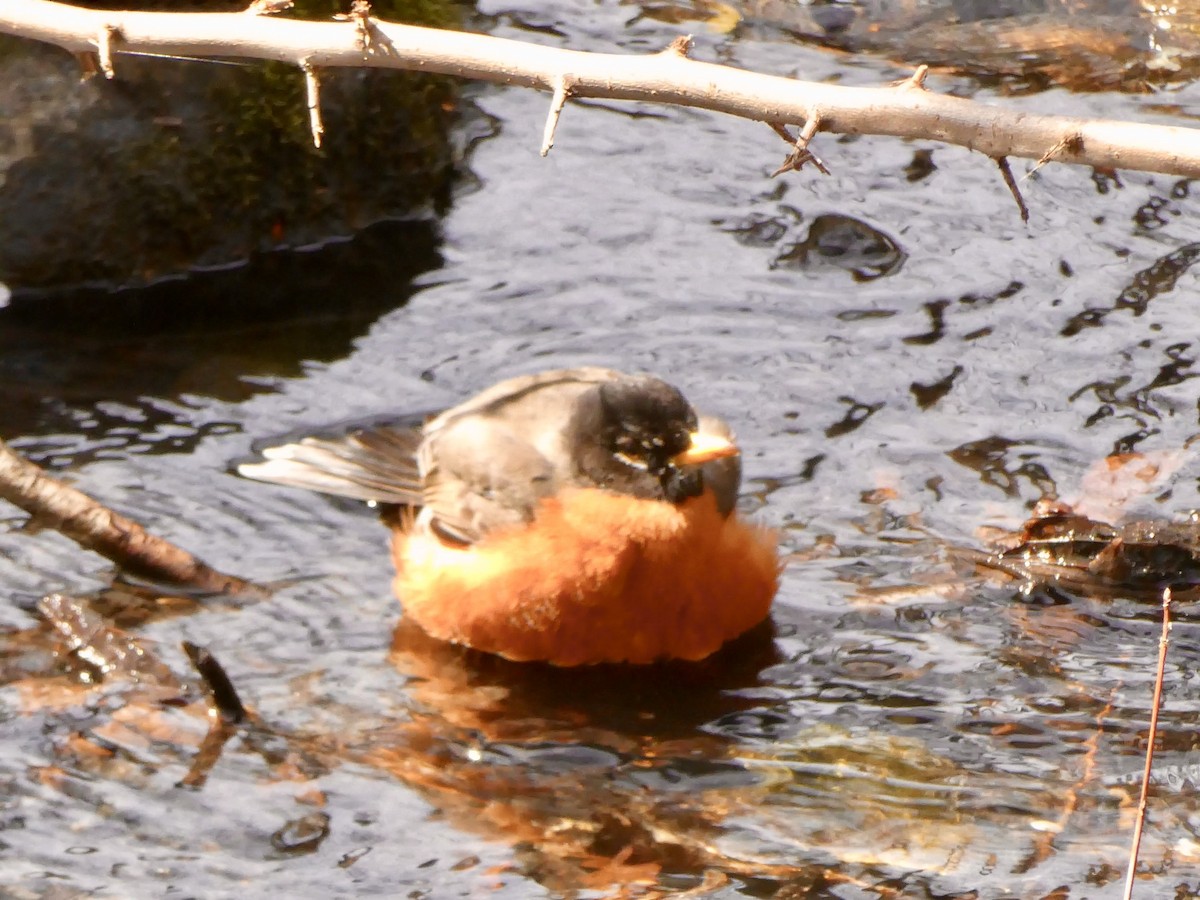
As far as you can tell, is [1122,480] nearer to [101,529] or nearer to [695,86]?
[695,86]

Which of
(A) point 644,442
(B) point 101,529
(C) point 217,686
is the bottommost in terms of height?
(C) point 217,686

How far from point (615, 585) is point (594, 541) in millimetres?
146

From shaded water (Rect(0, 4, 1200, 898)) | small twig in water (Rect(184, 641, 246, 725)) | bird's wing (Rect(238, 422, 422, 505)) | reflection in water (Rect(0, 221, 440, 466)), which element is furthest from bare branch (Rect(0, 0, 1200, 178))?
reflection in water (Rect(0, 221, 440, 466))

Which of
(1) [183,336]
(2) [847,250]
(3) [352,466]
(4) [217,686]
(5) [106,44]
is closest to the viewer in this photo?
(5) [106,44]

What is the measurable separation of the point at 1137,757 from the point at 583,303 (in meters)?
3.40

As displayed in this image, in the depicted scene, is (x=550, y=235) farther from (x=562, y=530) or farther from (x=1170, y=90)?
(x=1170, y=90)

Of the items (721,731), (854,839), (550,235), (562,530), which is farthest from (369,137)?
(854,839)

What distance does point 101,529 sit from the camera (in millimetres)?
5246

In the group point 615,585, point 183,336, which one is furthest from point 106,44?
point 183,336

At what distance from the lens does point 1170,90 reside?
862 centimetres

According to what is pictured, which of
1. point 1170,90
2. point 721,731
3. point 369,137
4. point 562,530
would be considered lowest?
point 721,731

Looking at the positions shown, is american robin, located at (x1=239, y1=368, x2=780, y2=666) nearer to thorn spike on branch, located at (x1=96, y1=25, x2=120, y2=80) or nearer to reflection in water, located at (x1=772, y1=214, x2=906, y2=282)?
reflection in water, located at (x1=772, y1=214, x2=906, y2=282)

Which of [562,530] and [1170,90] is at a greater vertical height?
[1170,90]

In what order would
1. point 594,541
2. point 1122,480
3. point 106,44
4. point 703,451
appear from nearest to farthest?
point 106,44, point 594,541, point 703,451, point 1122,480
